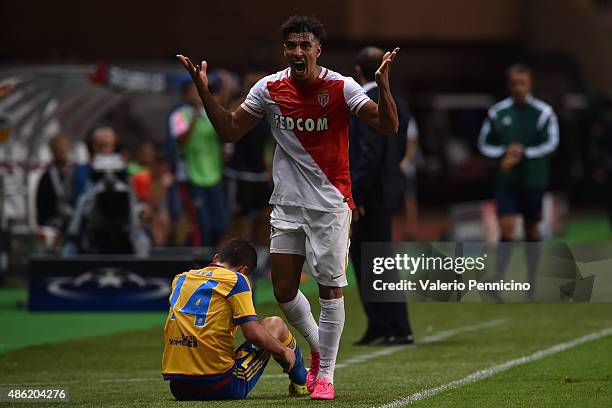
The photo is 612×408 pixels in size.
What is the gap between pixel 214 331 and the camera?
8.73m

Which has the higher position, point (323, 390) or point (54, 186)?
point (323, 390)

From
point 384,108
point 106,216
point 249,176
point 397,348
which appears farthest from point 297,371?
point 249,176

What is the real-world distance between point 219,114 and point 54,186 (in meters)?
9.33

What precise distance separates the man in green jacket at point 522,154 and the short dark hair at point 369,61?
418 centimetres

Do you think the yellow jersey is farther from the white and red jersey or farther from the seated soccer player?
the white and red jersey

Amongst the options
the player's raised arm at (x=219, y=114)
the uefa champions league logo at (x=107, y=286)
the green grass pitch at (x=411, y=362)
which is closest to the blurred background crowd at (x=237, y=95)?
the uefa champions league logo at (x=107, y=286)

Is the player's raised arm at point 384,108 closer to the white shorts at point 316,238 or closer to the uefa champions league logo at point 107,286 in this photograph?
the white shorts at point 316,238

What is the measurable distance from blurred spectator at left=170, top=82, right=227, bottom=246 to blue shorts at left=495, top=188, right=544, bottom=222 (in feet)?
10.6

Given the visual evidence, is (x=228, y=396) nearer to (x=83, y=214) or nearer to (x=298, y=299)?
(x=298, y=299)

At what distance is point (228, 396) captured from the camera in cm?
895

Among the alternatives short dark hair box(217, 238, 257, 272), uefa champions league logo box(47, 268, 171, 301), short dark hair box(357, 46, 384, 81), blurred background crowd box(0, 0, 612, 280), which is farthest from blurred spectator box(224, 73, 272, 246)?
short dark hair box(217, 238, 257, 272)

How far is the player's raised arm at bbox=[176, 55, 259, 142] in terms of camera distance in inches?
350

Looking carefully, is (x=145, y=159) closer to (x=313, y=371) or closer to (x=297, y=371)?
(x=313, y=371)

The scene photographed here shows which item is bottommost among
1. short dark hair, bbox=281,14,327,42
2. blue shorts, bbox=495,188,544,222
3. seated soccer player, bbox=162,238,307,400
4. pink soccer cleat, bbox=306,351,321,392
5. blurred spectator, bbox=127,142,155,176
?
blurred spectator, bbox=127,142,155,176
